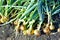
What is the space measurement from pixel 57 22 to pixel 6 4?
454 millimetres

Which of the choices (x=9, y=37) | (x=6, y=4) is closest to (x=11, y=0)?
(x=6, y=4)

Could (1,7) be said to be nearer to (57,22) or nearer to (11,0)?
(11,0)

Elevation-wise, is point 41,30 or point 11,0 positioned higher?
point 11,0

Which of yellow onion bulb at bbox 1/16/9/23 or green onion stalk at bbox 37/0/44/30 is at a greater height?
green onion stalk at bbox 37/0/44/30

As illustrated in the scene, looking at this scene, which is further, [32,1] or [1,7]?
[1,7]

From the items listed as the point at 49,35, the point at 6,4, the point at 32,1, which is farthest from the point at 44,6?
the point at 6,4

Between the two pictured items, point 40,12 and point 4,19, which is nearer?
point 40,12

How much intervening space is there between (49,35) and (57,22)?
0.12 m

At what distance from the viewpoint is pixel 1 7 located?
Result: 1612 millimetres

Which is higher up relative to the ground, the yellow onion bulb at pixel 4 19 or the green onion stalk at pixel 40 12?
the green onion stalk at pixel 40 12

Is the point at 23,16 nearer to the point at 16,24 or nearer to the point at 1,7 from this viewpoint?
the point at 16,24

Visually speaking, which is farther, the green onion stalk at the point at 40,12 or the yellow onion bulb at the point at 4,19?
the yellow onion bulb at the point at 4,19

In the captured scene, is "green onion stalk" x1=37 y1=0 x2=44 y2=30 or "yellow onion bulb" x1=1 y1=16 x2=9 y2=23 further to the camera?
"yellow onion bulb" x1=1 y1=16 x2=9 y2=23

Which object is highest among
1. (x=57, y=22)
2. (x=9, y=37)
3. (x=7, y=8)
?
(x=7, y=8)
